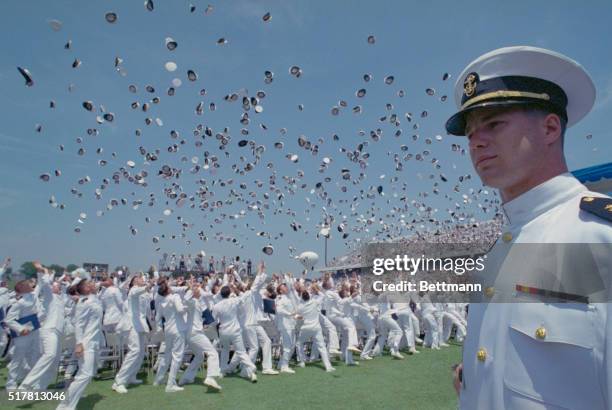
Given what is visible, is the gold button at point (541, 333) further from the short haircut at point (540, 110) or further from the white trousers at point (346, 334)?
the white trousers at point (346, 334)

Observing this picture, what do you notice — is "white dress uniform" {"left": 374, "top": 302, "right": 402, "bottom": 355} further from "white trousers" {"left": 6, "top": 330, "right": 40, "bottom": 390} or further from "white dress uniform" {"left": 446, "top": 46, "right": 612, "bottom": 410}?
"white dress uniform" {"left": 446, "top": 46, "right": 612, "bottom": 410}

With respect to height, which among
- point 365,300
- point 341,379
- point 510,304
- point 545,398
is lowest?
point 341,379

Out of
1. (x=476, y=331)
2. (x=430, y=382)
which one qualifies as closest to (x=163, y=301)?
(x=430, y=382)

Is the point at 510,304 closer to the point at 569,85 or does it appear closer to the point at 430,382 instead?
the point at 569,85

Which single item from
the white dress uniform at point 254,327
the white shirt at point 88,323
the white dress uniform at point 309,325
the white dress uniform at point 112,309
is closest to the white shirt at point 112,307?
the white dress uniform at point 112,309

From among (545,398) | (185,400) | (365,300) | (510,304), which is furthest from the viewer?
(365,300)

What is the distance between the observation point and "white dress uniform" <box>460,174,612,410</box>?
1.08m

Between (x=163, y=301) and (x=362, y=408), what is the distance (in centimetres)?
556

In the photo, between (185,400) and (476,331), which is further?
(185,400)

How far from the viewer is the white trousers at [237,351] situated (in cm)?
1002

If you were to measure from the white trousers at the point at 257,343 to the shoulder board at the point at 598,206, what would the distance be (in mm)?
10791

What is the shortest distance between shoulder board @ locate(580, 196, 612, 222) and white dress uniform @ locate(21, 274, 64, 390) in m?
9.89

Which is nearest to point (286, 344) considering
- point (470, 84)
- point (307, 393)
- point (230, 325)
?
point (230, 325)

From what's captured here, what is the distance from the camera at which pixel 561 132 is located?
1.39m
